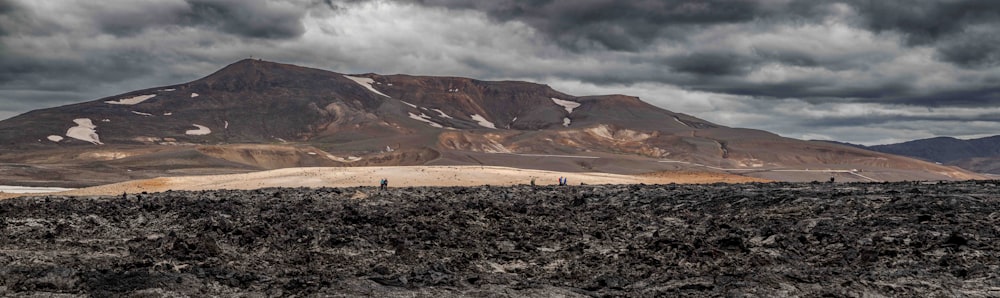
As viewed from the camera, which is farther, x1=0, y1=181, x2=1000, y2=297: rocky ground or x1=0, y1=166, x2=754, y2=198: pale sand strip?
x1=0, y1=166, x2=754, y2=198: pale sand strip

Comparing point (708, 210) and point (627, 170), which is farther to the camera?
point (627, 170)

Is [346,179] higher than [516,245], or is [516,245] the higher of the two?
[346,179]

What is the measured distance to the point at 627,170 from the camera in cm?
12481

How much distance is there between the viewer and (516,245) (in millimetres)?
19141

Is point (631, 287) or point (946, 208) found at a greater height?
point (946, 208)

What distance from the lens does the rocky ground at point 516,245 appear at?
44.0ft

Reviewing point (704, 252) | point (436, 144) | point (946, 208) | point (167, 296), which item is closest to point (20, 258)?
point (167, 296)

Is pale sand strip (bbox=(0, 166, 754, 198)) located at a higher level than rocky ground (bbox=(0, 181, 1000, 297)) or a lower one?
higher

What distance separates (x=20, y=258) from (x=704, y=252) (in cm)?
1427

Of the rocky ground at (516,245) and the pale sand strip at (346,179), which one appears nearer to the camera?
the rocky ground at (516,245)

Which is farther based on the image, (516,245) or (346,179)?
A: (346,179)

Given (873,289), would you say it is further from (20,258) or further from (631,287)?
Answer: (20,258)

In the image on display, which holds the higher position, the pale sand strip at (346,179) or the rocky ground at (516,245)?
the pale sand strip at (346,179)

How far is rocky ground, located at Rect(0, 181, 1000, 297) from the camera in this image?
Answer: 1342 centimetres
